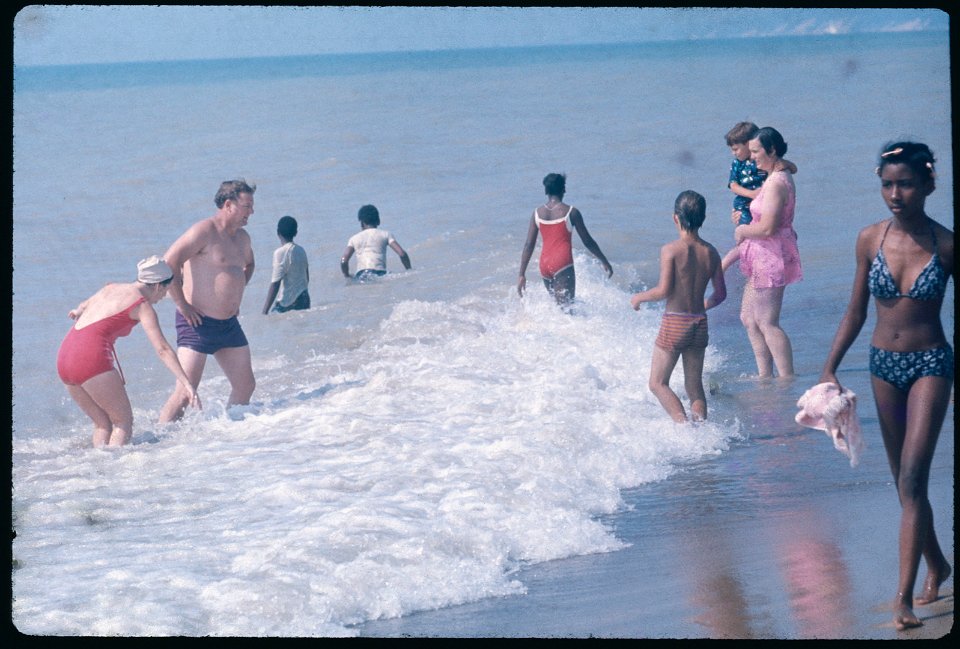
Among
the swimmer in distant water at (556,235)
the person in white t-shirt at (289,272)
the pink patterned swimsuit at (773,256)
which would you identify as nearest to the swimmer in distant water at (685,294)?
the pink patterned swimsuit at (773,256)

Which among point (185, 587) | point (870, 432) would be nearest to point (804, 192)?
point (870, 432)

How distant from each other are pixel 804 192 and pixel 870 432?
1270cm

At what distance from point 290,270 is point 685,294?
5802 millimetres

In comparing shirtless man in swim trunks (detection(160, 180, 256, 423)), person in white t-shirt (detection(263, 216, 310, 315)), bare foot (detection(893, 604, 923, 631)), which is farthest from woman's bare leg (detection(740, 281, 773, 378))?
person in white t-shirt (detection(263, 216, 310, 315))

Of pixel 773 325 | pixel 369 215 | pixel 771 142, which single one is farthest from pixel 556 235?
pixel 369 215

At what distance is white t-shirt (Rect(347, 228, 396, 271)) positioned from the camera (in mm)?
13727

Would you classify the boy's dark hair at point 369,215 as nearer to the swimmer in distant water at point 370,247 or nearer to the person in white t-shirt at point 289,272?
the swimmer in distant water at point 370,247

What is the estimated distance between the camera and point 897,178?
440cm

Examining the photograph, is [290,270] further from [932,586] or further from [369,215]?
[932,586]

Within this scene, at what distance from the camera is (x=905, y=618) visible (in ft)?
14.3

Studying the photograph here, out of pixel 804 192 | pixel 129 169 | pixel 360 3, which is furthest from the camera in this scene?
pixel 129 169

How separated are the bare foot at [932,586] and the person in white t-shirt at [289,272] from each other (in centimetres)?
794

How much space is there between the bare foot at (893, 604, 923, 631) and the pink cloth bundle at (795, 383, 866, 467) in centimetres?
58

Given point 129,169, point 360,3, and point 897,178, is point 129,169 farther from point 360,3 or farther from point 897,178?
point 897,178
